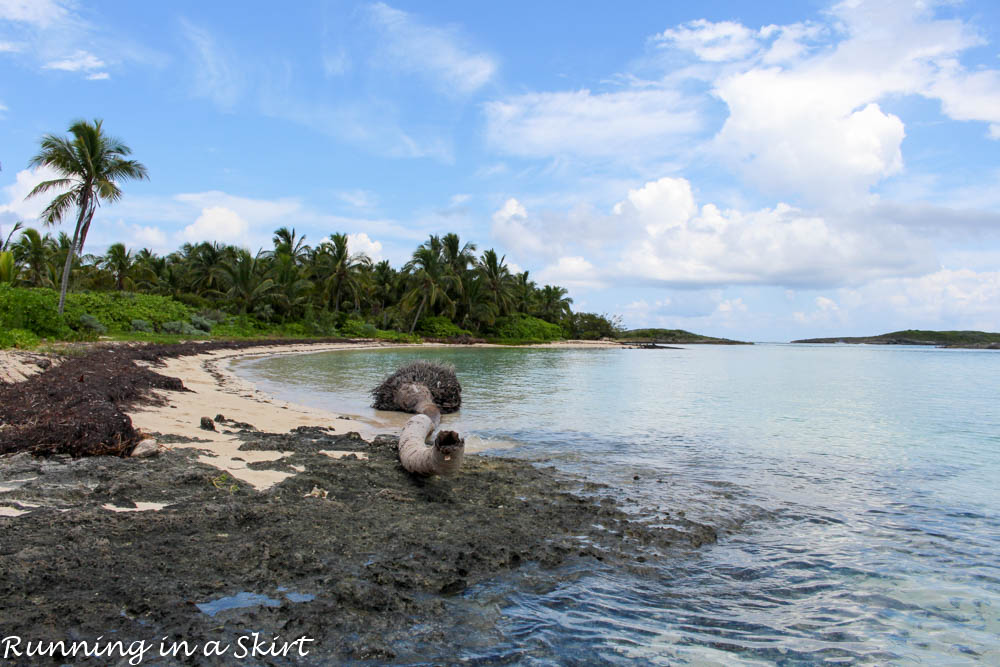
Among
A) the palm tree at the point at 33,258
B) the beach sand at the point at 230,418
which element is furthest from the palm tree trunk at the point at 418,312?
the beach sand at the point at 230,418

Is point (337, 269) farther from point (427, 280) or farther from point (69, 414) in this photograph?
point (69, 414)

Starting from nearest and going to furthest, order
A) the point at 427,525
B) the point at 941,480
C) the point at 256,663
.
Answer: the point at 256,663 < the point at 427,525 < the point at 941,480

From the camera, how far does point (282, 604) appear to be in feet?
9.80

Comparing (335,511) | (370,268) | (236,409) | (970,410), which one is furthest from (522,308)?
(335,511)

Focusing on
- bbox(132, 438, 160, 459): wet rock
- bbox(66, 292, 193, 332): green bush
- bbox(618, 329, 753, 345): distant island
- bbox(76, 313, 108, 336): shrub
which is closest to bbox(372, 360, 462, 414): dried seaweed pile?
bbox(132, 438, 160, 459): wet rock

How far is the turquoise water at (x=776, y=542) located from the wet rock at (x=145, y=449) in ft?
12.5

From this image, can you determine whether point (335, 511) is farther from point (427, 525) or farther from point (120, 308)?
point (120, 308)

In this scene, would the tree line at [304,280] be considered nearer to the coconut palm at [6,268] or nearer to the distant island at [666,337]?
the coconut palm at [6,268]

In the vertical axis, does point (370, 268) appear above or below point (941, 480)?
above

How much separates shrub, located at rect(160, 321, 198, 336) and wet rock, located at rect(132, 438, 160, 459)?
99.7 ft

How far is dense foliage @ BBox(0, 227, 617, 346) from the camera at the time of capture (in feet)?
109

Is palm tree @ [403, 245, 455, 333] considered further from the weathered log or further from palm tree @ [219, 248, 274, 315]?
the weathered log

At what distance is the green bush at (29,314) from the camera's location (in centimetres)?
1639

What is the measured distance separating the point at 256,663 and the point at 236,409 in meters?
8.15
